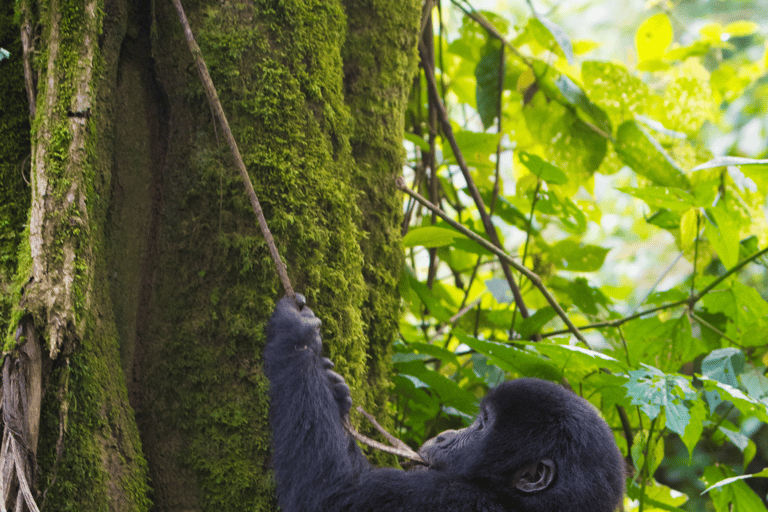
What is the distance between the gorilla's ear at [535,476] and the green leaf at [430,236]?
959 millimetres

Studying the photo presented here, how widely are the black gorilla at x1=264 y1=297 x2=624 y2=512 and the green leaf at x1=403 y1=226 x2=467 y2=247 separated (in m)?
0.69

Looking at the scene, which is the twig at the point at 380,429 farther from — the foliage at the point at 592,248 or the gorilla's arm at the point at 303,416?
the foliage at the point at 592,248

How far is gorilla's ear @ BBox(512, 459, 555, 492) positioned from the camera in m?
1.88

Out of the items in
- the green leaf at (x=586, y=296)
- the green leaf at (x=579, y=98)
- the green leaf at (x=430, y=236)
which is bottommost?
the green leaf at (x=586, y=296)

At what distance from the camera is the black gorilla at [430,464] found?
173 centimetres

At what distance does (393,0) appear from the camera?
2285mm

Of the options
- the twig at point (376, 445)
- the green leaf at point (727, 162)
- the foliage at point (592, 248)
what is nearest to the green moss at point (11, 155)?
the twig at point (376, 445)

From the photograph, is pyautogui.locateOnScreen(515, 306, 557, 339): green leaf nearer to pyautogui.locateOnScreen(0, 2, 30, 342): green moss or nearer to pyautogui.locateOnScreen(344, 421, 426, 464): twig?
pyautogui.locateOnScreen(344, 421, 426, 464): twig

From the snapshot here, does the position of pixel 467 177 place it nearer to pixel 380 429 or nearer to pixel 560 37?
pixel 560 37

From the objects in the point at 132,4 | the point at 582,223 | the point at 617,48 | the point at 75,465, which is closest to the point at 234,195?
the point at 132,4

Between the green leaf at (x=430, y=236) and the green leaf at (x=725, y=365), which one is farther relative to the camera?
the green leaf at (x=430, y=236)

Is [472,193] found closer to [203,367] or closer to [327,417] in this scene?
[327,417]

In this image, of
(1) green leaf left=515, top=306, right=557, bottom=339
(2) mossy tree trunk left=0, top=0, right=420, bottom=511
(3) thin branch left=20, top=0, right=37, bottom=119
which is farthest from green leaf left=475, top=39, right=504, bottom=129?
(3) thin branch left=20, top=0, right=37, bottom=119

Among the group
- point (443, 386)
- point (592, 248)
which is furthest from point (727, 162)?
point (592, 248)
